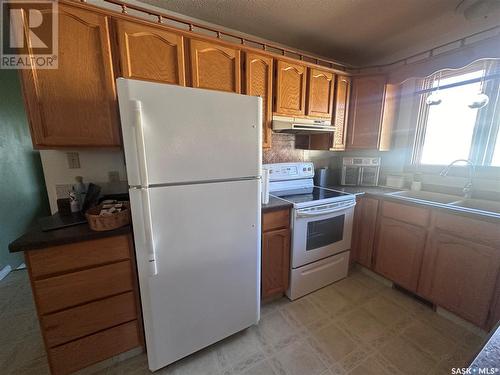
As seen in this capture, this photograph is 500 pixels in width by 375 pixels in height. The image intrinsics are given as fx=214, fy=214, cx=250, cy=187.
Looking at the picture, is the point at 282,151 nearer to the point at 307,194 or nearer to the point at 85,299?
the point at 307,194

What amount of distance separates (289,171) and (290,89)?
817mm

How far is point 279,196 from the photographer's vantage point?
211 centimetres

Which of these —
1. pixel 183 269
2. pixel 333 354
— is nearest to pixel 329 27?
pixel 183 269

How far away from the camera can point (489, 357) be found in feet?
1.74

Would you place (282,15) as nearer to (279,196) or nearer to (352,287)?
(279,196)

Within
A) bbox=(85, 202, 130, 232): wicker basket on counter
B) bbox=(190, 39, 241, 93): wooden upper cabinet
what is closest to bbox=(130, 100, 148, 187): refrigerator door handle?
bbox=(85, 202, 130, 232): wicker basket on counter

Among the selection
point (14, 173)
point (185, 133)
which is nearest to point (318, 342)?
point (185, 133)

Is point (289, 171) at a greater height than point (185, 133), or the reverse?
point (185, 133)

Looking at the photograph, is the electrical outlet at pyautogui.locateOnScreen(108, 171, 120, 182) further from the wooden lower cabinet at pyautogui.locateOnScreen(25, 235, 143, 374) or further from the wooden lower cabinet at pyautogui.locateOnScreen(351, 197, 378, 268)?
the wooden lower cabinet at pyautogui.locateOnScreen(351, 197, 378, 268)

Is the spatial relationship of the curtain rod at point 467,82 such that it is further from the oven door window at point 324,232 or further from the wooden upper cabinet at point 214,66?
the wooden upper cabinet at point 214,66

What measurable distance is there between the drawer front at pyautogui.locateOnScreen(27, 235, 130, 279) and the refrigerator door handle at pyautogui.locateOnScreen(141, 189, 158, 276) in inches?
9.1

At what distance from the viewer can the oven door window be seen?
1961 mm

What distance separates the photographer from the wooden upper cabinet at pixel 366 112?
236 centimetres

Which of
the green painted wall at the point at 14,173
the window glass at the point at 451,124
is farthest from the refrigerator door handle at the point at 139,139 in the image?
the window glass at the point at 451,124
